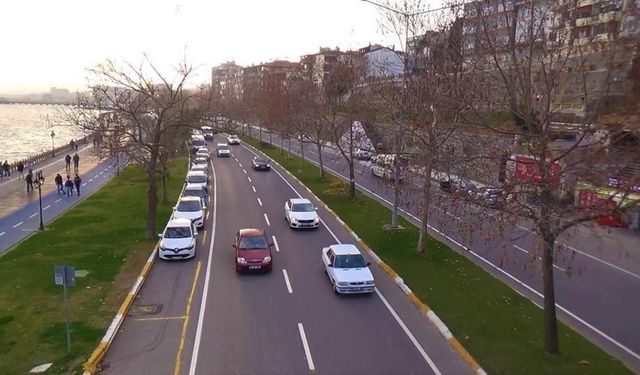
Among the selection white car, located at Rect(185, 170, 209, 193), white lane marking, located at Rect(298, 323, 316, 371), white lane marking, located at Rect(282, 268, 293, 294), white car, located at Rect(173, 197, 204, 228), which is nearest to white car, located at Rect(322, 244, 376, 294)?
white lane marking, located at Rect(282, 268, 293, 294)

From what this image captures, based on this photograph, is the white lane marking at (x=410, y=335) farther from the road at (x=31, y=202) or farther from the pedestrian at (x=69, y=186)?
the pedestrian at (x=69, y=186)

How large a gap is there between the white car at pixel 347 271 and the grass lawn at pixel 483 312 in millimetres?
1739

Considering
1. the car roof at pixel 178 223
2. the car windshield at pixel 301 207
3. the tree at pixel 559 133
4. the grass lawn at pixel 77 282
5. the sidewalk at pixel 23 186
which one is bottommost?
the sidewalk at pixel 23 186

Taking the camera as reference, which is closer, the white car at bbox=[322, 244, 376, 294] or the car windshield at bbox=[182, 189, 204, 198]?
the white car at bbox=[322, 244, 376, 294]

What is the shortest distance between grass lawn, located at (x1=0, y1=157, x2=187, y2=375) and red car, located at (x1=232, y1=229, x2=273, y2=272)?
379 cm

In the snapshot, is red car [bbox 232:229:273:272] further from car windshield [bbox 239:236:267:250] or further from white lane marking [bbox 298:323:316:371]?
white lane marking [bbox 298:323:316:371]

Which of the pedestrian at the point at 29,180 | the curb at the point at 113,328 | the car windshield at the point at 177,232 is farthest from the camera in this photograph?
the pedestrian at the point at 29,180

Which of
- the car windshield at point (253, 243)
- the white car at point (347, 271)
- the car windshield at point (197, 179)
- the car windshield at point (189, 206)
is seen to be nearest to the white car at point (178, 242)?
the car windshield at point (253, 243)

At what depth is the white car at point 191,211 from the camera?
2625cm

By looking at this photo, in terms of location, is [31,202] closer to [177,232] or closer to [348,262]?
[177,232]

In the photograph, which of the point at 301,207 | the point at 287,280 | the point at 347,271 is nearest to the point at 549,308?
the point at 347,271

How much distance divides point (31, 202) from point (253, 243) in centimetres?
2135

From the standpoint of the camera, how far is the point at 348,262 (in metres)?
18.1

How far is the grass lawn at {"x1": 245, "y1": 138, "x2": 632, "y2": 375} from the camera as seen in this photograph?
12289 mm
